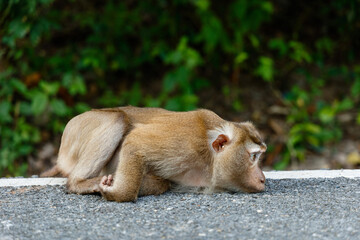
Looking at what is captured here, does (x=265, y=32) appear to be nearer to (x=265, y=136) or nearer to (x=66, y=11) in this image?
(x=265, y=136)

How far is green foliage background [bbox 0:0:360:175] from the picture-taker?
7.36m

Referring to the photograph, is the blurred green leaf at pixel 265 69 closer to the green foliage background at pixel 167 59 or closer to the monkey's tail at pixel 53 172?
the green foliage background at pixel 167 59

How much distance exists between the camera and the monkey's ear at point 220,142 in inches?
158

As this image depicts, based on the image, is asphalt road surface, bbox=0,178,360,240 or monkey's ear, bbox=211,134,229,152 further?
monkey's ear, bbox=211,134,229,152

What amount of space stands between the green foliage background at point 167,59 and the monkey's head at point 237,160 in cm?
332

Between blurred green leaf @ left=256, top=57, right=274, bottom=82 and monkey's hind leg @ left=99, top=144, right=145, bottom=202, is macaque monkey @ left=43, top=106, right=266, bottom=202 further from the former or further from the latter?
blurred green leaf @ left=256, top=57, right=274, bottom=82

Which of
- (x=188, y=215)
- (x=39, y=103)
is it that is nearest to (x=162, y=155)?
(x=188, y=215)

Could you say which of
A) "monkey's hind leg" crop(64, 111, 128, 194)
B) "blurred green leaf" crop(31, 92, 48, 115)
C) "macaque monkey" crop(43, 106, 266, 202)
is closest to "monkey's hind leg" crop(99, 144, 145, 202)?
"macaque monkey" crop(43, 106, 266, 202)

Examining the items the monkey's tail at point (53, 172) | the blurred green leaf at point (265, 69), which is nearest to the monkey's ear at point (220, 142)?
the monkey's tail at point (53, 172)

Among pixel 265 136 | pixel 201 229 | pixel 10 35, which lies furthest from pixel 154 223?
pixel 265 136

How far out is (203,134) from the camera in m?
4.05

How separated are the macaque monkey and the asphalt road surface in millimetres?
95

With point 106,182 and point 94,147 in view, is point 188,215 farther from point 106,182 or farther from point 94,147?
point 94,147

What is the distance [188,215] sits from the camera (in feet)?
11.5
